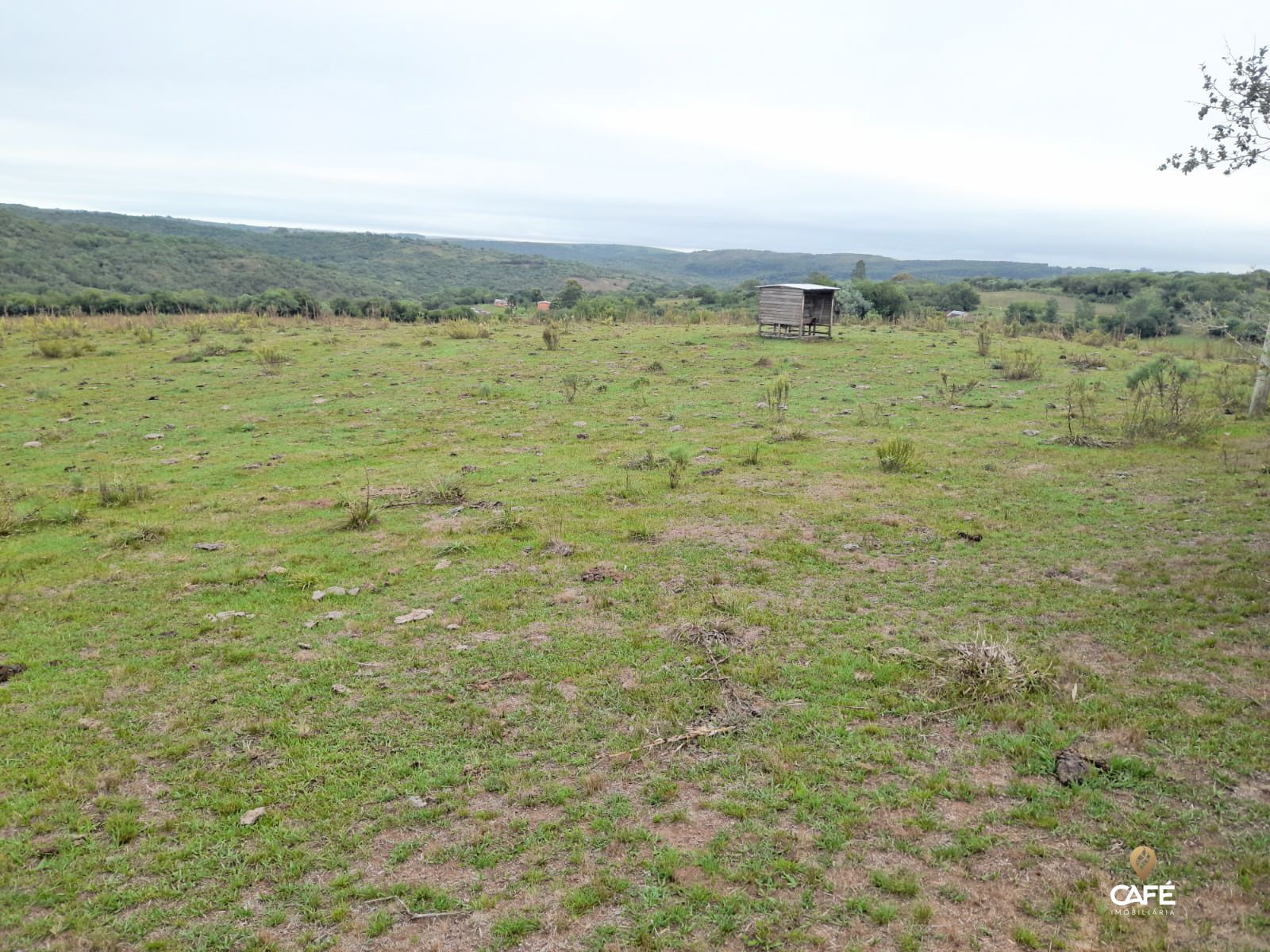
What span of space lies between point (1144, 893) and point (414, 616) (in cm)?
649

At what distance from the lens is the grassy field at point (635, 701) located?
382 cm

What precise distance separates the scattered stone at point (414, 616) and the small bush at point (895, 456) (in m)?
8.63

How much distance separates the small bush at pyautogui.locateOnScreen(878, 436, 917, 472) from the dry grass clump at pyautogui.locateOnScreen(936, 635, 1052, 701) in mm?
6768

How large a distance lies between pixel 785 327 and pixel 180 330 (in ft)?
90.3

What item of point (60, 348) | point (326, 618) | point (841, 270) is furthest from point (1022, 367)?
point (841, 270)

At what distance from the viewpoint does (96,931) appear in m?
3.68

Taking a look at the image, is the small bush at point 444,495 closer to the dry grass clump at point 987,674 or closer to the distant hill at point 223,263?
the dry grass clump at point 987,674

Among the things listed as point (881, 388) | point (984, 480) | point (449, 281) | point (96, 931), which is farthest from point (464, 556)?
point (449, 281)

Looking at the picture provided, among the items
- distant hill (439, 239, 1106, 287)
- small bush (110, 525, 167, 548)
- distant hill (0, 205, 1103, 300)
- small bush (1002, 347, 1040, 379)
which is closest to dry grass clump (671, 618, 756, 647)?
small bush (110, 525, 167, 548)

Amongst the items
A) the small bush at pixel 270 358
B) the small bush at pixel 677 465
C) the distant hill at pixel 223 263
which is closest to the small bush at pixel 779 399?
the small bush at pixel 677 465

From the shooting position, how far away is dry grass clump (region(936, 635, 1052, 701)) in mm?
5594

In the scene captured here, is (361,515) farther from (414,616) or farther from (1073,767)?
(1073,767)

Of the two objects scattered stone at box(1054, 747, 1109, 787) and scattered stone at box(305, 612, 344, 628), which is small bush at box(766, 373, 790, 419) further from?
scattered stone at box(1054, 747, 1109, 787)

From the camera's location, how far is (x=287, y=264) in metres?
88.5
